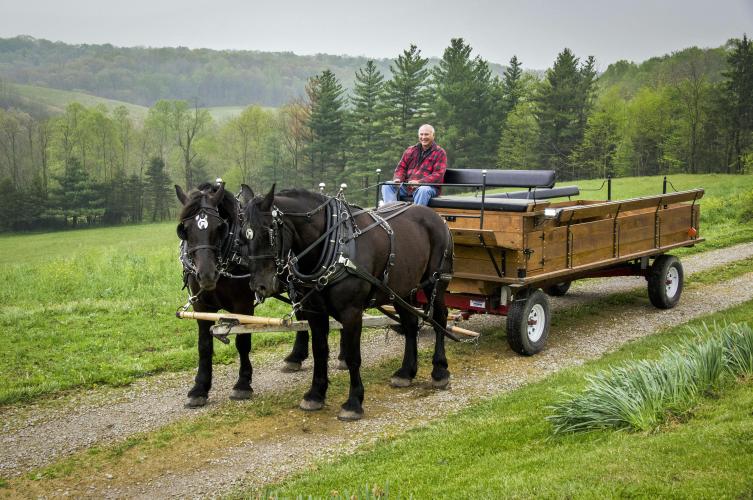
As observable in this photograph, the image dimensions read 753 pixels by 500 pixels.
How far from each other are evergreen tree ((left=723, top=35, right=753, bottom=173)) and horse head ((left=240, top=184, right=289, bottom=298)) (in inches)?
1831

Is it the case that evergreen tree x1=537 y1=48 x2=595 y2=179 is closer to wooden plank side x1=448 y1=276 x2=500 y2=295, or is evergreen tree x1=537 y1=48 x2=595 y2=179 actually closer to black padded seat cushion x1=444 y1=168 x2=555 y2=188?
black padded seat cushion x1=444 y1=168 x2=555 y2=188

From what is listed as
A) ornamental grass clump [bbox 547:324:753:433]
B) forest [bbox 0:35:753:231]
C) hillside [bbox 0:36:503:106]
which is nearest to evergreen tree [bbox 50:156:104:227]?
forest [bbox 0:35:753:231]

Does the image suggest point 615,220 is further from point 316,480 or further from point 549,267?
point 316,480

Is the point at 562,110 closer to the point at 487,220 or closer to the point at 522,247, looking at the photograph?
the point at 487,220

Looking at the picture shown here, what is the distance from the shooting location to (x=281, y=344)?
35.9 ft

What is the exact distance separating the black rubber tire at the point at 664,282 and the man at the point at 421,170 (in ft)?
13.9

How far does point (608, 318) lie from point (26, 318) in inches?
392

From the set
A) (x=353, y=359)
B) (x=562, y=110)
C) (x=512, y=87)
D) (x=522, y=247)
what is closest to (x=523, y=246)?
(x=522, y=247)

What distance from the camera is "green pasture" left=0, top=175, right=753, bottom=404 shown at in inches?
372

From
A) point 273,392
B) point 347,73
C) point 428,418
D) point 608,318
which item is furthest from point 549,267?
point 347,73

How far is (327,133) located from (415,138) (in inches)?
325

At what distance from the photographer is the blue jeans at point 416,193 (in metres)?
10.2

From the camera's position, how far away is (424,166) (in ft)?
33.8

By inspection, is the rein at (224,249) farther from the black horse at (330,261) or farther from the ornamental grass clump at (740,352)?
the ornamental grass clump at (740,352)
